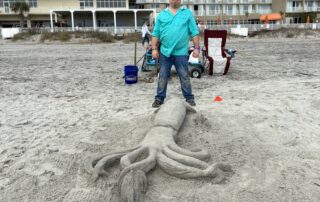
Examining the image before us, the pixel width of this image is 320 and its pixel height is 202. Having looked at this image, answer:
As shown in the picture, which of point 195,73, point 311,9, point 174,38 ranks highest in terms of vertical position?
point 311,9

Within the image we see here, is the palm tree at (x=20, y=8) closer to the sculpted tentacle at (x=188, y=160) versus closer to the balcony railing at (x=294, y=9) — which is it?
the balcony railing at (x=294, y=9)

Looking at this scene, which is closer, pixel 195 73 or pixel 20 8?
pixel 195 73

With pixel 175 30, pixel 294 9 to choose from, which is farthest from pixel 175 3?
pixel 294 9

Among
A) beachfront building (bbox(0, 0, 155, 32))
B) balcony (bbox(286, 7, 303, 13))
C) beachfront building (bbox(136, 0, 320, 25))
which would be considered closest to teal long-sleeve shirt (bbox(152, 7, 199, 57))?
beachfront building (bbox(0, 0, 155, 32))

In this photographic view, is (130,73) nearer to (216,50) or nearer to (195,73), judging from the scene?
(195,73)

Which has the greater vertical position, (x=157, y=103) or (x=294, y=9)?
(x=294, y=9)

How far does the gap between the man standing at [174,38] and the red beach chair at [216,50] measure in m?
3.44

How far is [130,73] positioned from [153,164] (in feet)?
15.5

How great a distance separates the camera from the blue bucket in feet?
24.8

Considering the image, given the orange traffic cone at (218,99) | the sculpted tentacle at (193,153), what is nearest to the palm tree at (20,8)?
the orange traffic cone at (218,99)

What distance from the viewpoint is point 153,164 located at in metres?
3.10

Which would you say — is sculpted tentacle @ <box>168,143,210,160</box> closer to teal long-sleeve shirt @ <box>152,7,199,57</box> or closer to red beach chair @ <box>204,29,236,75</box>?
teal long-sleeve shirt @ <box>152,7,199,57</box>

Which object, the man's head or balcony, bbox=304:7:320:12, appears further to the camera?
balcony, bbox=304:7:320:12

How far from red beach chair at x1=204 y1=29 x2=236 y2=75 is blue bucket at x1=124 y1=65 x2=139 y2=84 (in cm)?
223
